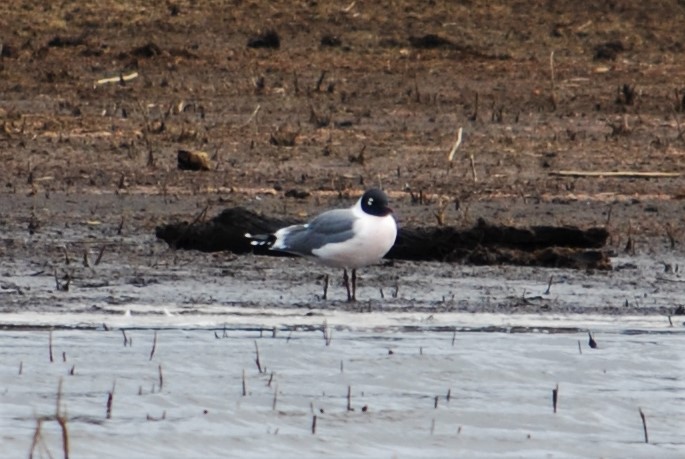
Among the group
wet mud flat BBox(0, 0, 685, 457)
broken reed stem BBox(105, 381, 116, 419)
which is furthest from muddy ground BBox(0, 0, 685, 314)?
broken reed stem BBox(105, 381, 116, 419)

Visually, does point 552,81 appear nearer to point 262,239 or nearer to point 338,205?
point 338,205

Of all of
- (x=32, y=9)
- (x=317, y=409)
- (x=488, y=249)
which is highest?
(x=32, y=9)

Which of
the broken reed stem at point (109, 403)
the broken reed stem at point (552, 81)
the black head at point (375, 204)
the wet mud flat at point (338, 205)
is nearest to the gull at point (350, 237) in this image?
the black head at point (375, 204)

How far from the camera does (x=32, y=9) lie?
2219cm

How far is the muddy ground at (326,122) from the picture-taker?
12.3m

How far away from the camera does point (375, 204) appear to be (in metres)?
10.3

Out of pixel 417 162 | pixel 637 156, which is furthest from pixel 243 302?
pixel 637 156

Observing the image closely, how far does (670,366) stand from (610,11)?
14646 mm

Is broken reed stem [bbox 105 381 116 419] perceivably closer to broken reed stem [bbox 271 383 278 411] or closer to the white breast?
broken reed stem [bbox 271 383 278 411]

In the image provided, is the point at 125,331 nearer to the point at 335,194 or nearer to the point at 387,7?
the point at 335,194

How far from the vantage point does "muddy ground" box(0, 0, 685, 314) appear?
1234 centimetres

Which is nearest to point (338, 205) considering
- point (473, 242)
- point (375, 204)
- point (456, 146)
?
point (473, 242)

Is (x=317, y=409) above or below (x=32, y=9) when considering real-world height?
below

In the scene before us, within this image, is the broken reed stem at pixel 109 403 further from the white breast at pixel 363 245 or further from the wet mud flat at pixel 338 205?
the white breast at pixel 363 245
